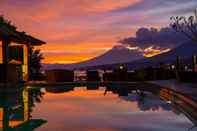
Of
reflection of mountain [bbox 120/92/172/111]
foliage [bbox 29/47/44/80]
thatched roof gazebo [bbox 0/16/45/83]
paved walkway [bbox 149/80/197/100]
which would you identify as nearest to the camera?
reflection of mountain [bbox 120/92/172/111]

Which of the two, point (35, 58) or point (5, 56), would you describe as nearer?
point (5, 56)

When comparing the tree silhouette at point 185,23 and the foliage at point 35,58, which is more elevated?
the tree silhouette at point 185,23

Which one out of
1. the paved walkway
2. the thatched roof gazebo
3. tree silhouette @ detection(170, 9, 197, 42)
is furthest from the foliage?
the paved walkway

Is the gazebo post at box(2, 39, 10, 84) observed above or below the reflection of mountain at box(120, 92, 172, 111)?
above

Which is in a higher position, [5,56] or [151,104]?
[5,56]

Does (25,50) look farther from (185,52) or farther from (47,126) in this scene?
(185,52)

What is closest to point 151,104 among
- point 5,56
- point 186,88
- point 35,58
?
point 186,88

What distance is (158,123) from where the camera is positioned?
8.17 meters

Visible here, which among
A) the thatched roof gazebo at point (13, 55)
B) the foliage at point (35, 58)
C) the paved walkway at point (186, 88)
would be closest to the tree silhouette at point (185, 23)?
the thatched roof gazebo at point (13, 55)

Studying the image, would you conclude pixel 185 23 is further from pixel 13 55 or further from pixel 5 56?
pixel 5 56

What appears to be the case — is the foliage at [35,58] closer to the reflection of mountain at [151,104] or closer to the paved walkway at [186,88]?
the paved walkway at [186,88]

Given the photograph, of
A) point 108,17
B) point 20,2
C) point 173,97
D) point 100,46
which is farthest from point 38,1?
point 100,46

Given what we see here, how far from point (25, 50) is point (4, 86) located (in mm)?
6066

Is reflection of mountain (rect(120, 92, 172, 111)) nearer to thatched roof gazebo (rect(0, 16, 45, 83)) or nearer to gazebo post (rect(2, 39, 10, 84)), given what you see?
thatched roof gazebo (rect(0, 16, 45, 83))
